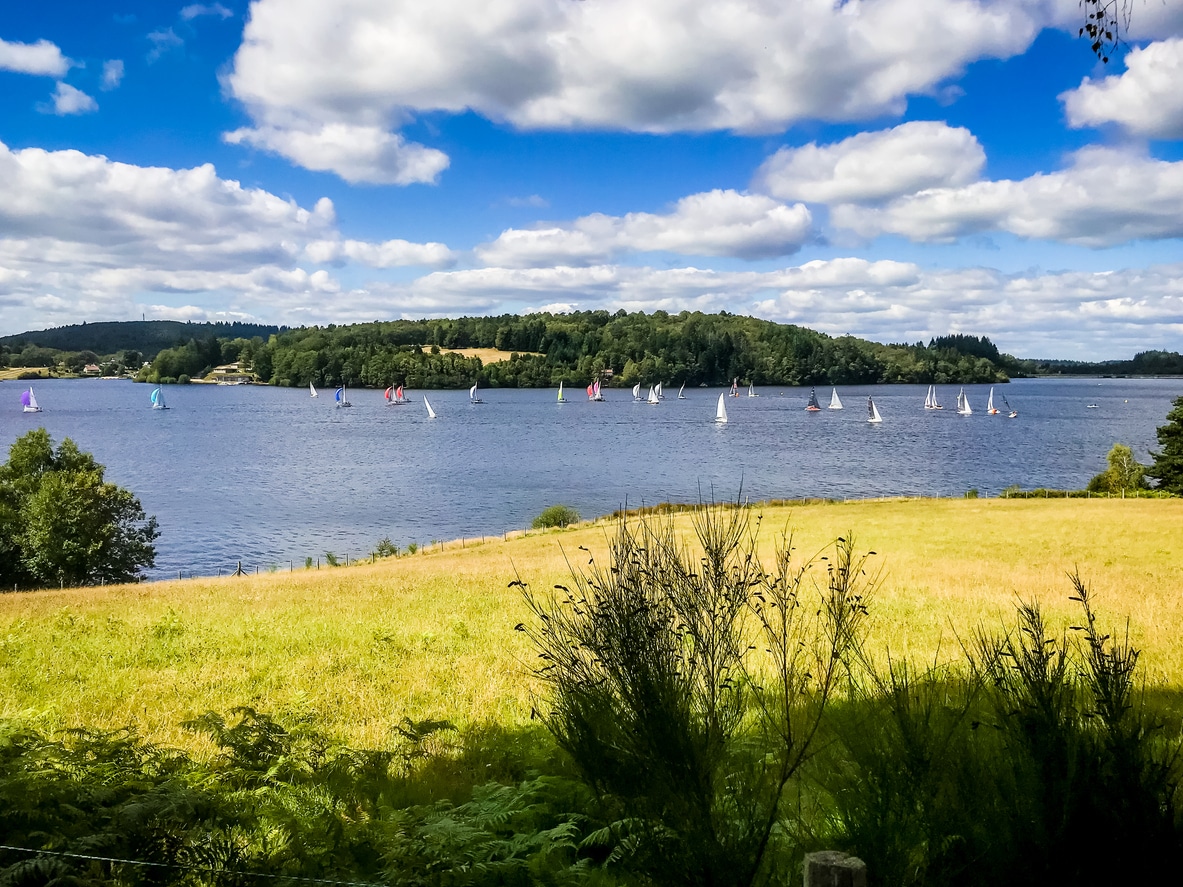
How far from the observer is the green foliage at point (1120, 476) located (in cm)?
6219

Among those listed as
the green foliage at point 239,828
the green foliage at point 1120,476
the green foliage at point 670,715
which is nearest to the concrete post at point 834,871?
the green foliage at point 670,715

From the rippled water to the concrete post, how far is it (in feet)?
108

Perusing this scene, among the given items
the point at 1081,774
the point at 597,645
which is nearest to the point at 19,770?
the point at 597,645

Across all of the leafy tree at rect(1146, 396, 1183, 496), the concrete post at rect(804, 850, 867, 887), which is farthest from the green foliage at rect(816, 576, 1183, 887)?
the leafy tree at rect(1146, 396, 1183, 496)

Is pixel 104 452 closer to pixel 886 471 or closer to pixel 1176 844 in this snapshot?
pixel 886 471

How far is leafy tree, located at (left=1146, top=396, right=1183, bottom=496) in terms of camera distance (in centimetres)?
5862

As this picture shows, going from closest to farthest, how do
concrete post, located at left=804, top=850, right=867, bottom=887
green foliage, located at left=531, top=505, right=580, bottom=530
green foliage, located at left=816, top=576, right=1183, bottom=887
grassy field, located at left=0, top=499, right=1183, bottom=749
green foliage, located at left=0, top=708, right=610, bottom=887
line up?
1. concrete post, located at left=804, top=850, right=867, bottom=887
2. green foliage, located at left=816, top=576, right=1183, bottom=887
3. green foliage, located at left=0, top=708, right=610, bottom=887
4. grassy field, located at left=0, top=499, right=1183, bottom=749
5. green foliage, located at left=531, top=505, right=580, bottom=530

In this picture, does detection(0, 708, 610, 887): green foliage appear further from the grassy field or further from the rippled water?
the rippled water

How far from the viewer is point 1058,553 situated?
26.5m

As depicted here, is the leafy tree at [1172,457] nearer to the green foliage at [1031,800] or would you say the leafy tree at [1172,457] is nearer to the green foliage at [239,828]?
the green foliage at [1031,800]

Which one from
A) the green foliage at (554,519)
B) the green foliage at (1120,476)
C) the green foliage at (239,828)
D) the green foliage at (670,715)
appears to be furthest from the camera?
the green foliage at (1120,476)

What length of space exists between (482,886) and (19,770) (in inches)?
126

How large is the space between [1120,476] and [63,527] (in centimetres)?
7164

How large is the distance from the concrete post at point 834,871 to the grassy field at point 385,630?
4.27m
